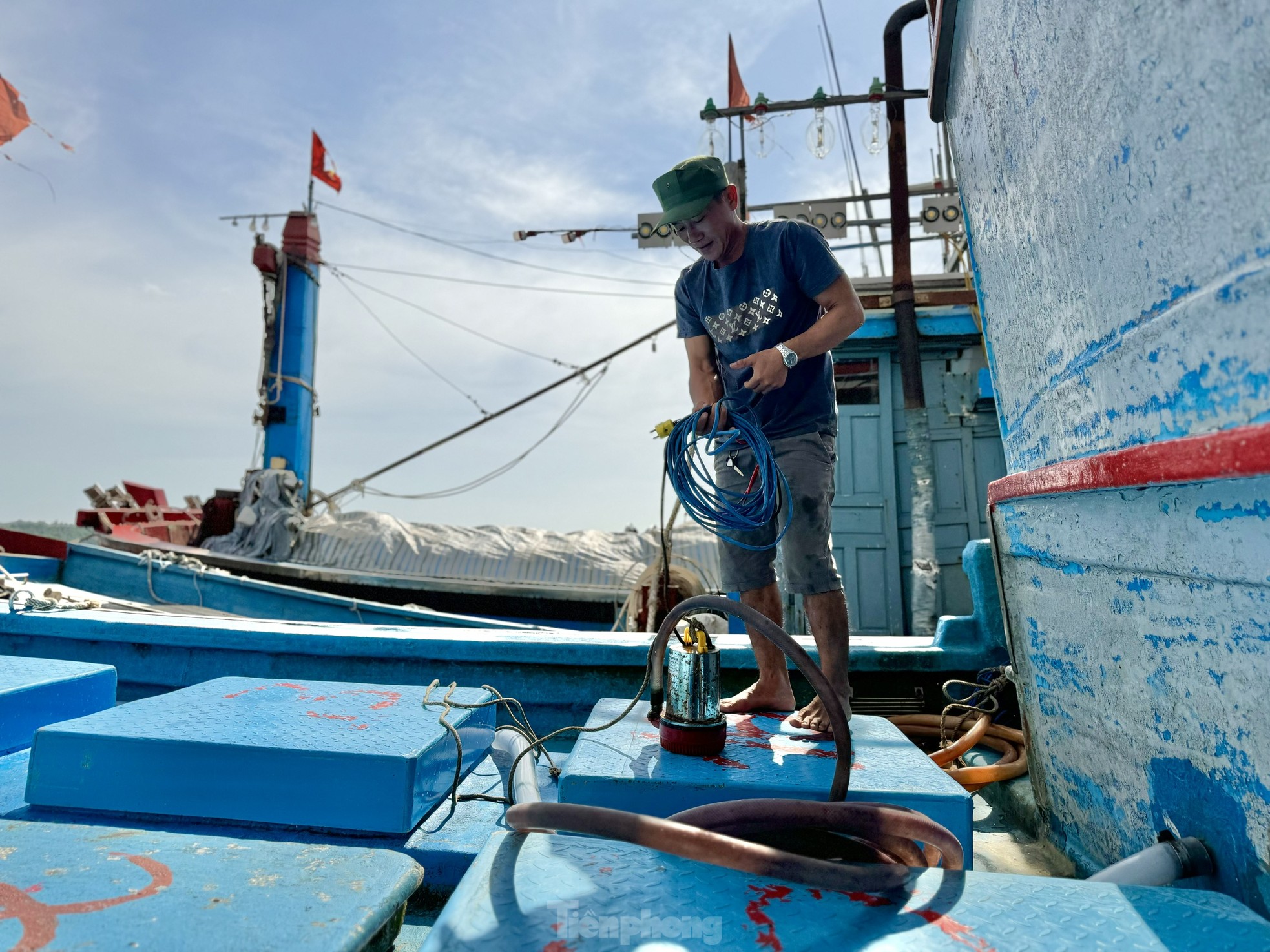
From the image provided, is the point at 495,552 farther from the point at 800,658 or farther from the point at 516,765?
the point at 800,658

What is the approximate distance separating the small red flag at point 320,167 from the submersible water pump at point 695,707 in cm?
1810

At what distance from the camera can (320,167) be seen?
17.1 metres

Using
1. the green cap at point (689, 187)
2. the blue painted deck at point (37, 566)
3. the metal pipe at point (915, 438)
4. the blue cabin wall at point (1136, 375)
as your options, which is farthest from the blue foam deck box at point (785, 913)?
the blue painted deck at point (37, 566)

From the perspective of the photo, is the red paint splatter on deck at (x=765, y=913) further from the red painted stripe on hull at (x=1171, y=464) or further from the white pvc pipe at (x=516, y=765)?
the red painted stripe on hull at (x=1171, y=464)

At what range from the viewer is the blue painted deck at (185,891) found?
1014 mm

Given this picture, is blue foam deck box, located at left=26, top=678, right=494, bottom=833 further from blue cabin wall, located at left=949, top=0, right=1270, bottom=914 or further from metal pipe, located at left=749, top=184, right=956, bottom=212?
metal pipe, located at left=749, top=184, right=956, bottom=212

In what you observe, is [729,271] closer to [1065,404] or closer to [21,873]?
[1065,404]

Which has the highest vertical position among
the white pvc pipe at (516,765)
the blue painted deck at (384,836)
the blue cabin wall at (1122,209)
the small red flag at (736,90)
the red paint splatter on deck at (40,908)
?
the small red flag at (736,90)

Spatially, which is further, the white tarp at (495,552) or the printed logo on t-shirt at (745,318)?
the white tarp at (495,552)

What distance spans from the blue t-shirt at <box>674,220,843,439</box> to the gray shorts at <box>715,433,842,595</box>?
0.08 metres

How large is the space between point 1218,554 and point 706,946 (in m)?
0.99

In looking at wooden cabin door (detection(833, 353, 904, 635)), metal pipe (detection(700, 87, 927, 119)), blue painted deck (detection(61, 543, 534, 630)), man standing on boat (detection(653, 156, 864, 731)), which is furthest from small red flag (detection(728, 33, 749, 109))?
man standing on boat (detection(653, 156, 864, 731))

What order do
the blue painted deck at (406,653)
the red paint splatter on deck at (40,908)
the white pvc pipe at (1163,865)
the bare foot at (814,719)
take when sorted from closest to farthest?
the red paint splatter on deck at (40,908), the white pvc pipe at (1163,865), the bare foot at (814,719), the blue painted deck at (406,653)

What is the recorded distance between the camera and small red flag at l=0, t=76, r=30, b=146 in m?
6.17
